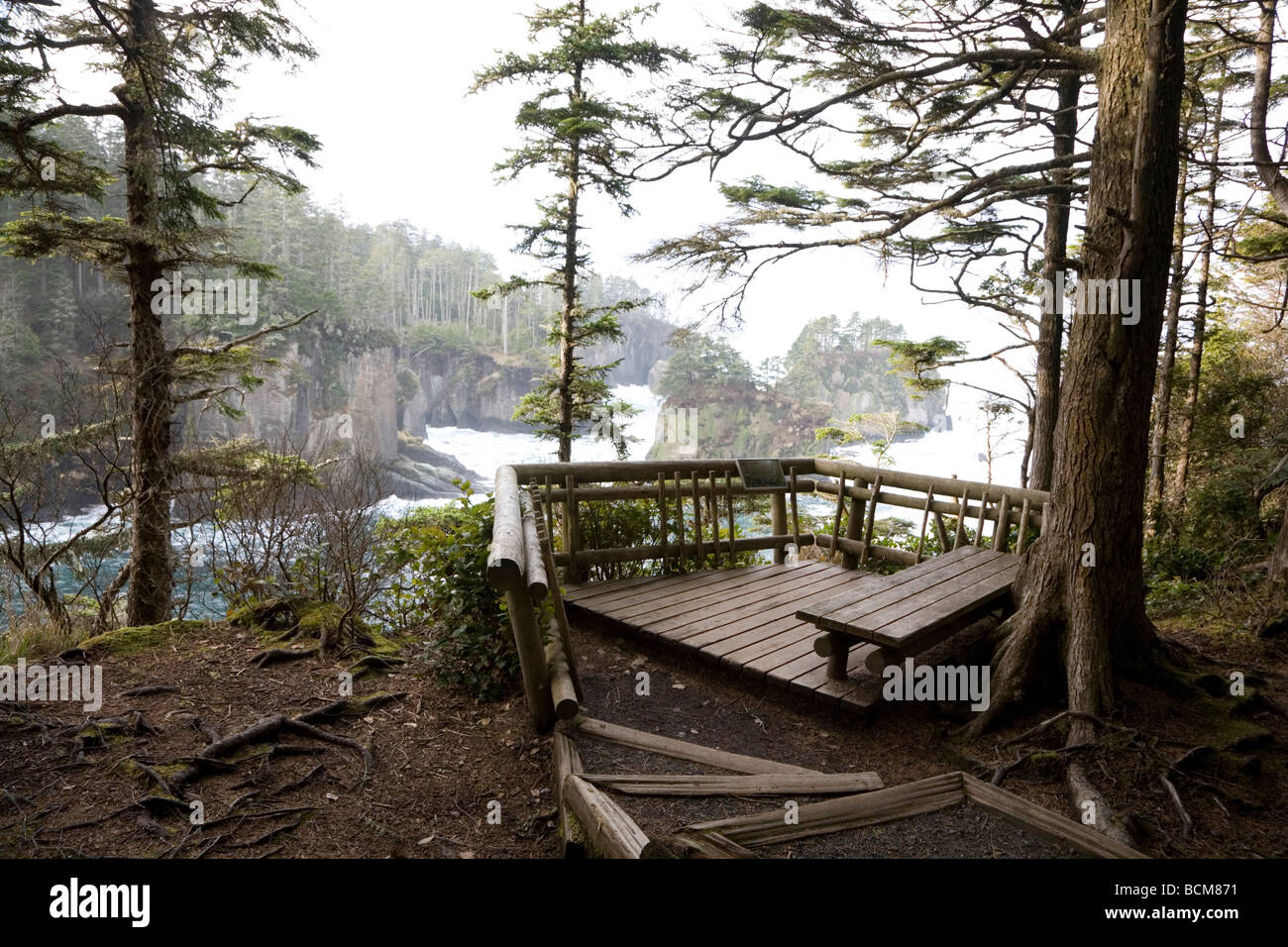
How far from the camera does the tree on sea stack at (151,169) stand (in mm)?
6500

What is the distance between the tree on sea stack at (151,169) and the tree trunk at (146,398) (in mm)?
13

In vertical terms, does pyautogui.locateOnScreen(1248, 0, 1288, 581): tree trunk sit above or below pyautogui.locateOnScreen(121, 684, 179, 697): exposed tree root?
above

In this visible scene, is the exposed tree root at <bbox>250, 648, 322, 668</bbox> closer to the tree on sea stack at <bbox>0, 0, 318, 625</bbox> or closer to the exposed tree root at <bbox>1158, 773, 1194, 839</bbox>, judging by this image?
the tree on sea stack at <bbox>0, 0, 318, 625</bbox>

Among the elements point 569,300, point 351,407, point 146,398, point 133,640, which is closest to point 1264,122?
point 569,300

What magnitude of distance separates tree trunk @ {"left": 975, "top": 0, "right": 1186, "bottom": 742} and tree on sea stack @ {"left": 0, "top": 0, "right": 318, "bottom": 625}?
7051 mm

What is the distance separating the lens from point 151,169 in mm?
7309

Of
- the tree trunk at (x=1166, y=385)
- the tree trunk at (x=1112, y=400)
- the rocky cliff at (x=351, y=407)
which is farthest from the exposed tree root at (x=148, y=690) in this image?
the rocky cliff at (x=351, y=407)

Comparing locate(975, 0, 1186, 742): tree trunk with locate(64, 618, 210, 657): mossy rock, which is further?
locate(64, 618, 210, 657): mossy rock

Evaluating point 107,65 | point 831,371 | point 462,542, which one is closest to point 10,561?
point 107,65

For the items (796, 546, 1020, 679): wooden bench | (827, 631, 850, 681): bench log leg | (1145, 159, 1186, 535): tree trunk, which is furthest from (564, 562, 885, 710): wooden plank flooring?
(1145, 159, 1186, 535): tree trunk

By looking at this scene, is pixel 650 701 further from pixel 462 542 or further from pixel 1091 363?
pixel 1091 363

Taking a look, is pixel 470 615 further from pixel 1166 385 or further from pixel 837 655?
pixel 1166 385

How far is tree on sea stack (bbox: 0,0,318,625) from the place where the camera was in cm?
650

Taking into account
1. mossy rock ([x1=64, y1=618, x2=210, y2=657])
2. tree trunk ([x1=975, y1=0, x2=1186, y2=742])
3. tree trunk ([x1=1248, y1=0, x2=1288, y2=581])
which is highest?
tree trunk ([x1=1248, y1=0, x2=1288, y2=581])
